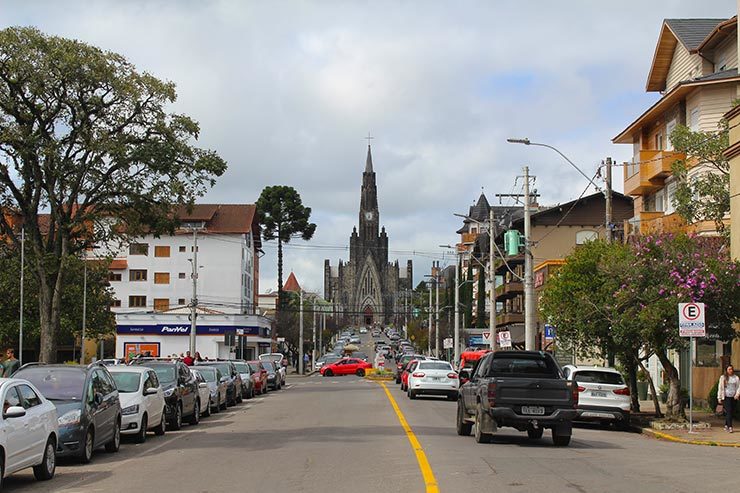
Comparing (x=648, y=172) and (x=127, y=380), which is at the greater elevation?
(x=648, y=172)

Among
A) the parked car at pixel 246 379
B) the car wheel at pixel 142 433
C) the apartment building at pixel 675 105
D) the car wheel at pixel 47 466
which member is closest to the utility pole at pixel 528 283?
the apartment building at pixel 675 105

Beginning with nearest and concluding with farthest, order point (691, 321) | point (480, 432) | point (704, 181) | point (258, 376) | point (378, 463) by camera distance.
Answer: point (378, 463) < point (480, 432) < point (691, 321) < point (704, 181) < point (258, 376)

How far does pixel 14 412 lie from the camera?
40.7ft

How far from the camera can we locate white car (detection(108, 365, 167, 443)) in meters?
19.8

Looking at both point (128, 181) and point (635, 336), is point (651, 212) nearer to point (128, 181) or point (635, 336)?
point (635, 336)

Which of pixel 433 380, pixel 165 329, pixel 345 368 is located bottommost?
pixel 345 368

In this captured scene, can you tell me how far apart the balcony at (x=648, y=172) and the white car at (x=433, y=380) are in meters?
12.8

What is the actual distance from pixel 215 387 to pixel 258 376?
1315 cm

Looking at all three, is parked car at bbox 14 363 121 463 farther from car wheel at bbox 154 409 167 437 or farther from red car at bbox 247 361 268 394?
red car at bbox 247 361 268 394

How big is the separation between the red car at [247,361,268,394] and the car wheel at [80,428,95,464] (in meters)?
25.0

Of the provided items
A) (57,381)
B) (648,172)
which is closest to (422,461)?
(57,381)

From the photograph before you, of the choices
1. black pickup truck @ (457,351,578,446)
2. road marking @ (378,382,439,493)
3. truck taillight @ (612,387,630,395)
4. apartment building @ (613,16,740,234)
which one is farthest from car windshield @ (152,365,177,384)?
apartment building @ (613,16,740,234)

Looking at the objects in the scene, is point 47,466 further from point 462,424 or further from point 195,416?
point 195,416

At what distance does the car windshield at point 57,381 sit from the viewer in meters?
16.5
